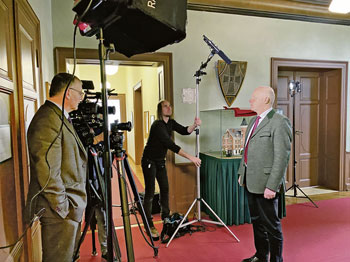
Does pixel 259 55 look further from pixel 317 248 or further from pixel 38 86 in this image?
pixel 38 86

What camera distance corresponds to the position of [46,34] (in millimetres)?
2357

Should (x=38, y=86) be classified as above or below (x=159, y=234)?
above

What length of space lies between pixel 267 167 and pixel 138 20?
139cm

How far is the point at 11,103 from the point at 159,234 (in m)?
1.97

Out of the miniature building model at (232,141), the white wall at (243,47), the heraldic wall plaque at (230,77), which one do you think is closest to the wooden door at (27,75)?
the white wall at (243,47)

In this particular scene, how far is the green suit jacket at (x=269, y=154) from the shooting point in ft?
5.57

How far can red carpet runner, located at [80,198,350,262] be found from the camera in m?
2.15

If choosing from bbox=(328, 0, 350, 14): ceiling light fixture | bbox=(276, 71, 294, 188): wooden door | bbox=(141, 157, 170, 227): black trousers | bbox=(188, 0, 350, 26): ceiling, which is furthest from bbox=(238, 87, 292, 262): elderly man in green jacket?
bbox=(276, 71, 294, 188): wooden door

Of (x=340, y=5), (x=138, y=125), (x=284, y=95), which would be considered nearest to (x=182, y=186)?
(x=284, y=95)

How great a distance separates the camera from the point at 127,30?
3.54 ft

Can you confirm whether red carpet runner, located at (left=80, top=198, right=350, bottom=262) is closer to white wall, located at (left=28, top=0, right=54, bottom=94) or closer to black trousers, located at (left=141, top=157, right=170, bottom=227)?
black trousers, located at (left=141, top=157, right=170, bottom=227)

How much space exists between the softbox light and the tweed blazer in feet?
1.95

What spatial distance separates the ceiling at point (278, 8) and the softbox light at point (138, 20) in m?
2.29

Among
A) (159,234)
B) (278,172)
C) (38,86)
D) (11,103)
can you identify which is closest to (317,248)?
(278,172)
